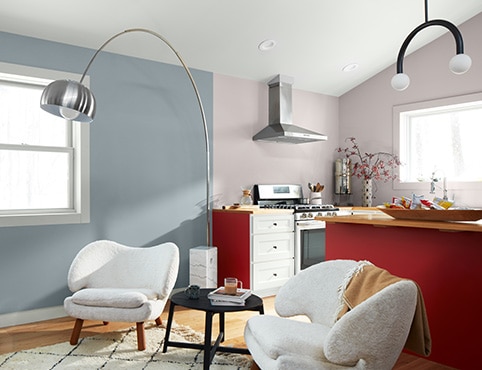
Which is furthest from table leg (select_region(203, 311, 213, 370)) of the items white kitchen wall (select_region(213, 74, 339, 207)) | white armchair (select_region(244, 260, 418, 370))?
white kitchen wall (select_region(213, 74, 339, 207))

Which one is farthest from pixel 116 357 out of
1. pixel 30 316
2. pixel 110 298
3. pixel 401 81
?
pixel 401 81

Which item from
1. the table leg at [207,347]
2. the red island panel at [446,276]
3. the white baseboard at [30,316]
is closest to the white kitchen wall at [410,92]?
the red island panel at [446,276]

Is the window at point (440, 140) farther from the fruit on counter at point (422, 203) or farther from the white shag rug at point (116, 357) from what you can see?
the white shag rug at point (116, 357)

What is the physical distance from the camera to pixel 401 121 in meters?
5.39

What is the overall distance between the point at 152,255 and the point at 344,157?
3.41m

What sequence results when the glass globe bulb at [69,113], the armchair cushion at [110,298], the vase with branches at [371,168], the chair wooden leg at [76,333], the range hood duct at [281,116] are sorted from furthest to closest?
the vase with branches at [371,168]
the range hood duct at [281,116]
the chair wooden leg at [76,333]
the armchair cushion at [110,298]
the glass globe bulb at [69,113]

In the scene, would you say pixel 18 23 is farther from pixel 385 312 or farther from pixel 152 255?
pixel 385 312

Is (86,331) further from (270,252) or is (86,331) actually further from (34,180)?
(270,252)

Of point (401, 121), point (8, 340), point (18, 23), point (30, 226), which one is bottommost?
point (8, 340)

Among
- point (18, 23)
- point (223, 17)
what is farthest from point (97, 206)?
point (223, 17)

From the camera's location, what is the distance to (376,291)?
6.98 ft

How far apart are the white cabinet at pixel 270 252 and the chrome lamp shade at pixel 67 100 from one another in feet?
6.93

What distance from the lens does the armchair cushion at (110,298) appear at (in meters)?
2.94

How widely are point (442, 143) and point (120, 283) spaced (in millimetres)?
3901
